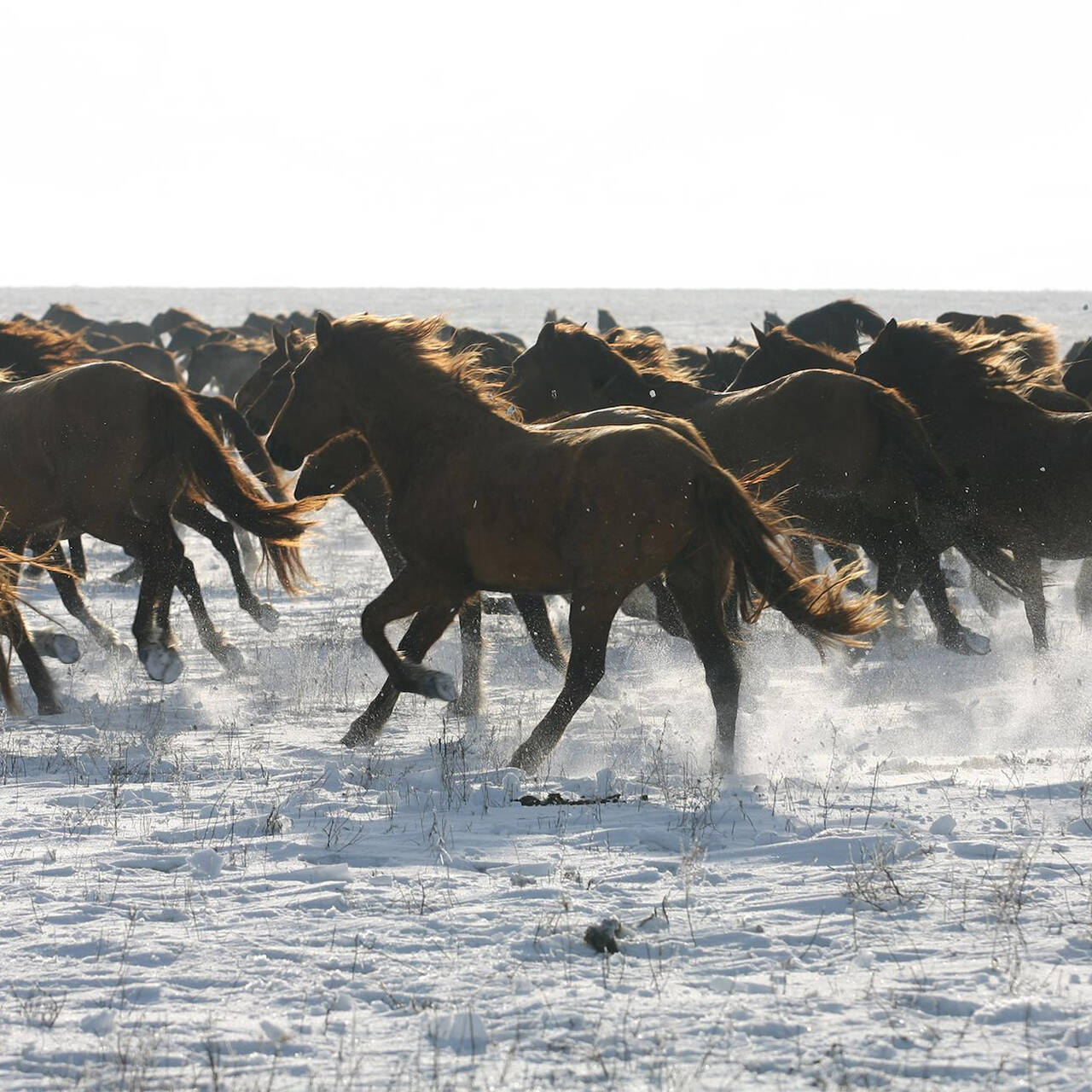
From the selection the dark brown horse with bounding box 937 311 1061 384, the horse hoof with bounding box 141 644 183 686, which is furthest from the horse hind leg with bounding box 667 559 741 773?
the dark brown horse with bounding box 937 311 1061 384

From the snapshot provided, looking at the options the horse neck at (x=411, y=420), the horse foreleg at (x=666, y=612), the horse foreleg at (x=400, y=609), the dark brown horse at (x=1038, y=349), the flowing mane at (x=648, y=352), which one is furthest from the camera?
the dark brown horse at (x=1038, y=349)

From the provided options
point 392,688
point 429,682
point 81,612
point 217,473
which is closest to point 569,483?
point 429,682

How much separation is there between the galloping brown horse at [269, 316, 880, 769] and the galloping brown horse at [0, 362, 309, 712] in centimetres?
132

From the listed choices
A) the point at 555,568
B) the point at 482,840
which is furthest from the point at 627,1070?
the point at 555,568

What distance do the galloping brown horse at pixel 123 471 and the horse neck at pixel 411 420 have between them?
1.35m

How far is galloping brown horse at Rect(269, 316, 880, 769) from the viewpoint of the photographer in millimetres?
6477

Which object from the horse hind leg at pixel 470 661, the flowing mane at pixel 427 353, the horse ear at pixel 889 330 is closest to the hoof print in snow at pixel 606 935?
the flowing mane at pixel 427 353

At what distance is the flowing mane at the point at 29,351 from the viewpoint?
10.3m

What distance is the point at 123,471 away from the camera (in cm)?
887

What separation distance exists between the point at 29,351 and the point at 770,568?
6.20 meters

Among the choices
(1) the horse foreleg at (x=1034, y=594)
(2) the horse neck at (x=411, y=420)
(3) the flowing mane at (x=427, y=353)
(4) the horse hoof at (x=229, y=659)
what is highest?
(3) the flowing mane at (x=427, y=353)

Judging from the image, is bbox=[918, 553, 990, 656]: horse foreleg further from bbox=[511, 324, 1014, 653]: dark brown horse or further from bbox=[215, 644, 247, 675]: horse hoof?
bbox=[215, 644, 247, 675]: horse hoof

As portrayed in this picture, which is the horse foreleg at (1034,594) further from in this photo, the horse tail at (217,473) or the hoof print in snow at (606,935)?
the hoof print in snow at (606,935)

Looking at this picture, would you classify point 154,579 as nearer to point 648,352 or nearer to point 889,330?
point 648,352
